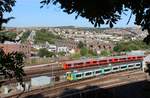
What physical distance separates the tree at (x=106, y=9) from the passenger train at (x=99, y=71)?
33209mm

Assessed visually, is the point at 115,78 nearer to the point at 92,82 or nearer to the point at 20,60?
the point at 92,82

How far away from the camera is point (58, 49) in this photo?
11475cm

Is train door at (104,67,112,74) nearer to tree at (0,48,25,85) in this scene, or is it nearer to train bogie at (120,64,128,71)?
train bogie at (120,64,128,71)

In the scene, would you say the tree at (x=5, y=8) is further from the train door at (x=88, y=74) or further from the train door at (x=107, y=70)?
the train door at (x=107, y=70)

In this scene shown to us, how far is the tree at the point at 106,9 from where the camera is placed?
18.2ft

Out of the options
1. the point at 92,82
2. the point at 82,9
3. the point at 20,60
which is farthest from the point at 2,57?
the point at 92,82

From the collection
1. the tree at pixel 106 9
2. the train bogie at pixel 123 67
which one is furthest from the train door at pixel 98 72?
the tree at pixel 106 9

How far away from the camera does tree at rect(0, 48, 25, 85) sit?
16.3ft

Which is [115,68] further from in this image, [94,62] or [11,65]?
[11,65]

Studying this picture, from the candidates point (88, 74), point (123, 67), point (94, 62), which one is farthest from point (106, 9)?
point (94, 62)

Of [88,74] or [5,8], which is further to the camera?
[88,74]

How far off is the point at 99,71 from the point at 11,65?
39.1 metres

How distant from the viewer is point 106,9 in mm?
5648

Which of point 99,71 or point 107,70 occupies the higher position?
point 99,71
